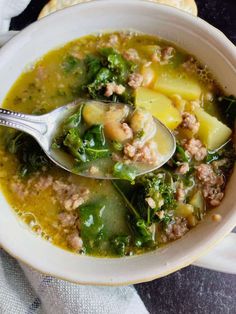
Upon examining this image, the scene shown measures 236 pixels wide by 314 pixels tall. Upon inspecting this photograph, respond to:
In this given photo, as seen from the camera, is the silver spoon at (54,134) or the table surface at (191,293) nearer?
the silver spoon at (54,134)

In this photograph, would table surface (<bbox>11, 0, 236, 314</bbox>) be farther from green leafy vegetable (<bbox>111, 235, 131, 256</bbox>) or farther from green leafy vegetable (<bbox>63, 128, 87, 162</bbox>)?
green leafy vegetable (<bbox>63, 128, 87, 162</bbox>)

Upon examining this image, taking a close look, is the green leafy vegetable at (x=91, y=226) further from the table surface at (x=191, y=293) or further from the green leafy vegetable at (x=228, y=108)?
the green leafy vegetable at (x=228, y=108)

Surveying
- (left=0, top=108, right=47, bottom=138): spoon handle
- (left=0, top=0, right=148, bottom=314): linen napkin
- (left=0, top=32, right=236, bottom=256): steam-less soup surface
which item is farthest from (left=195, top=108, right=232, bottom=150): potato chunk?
(left=0, top=0, right=148, bottom=314): linen napkin

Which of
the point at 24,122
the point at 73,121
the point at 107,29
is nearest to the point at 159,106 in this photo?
the point at 73,121

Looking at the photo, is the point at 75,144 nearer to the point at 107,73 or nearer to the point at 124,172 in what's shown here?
the point at 124,172

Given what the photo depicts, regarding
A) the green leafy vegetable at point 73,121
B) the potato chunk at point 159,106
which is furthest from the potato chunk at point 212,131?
the green leafy vegetable at point 73,121

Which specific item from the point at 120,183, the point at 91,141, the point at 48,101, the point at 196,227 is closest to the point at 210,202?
the point at 196,227
